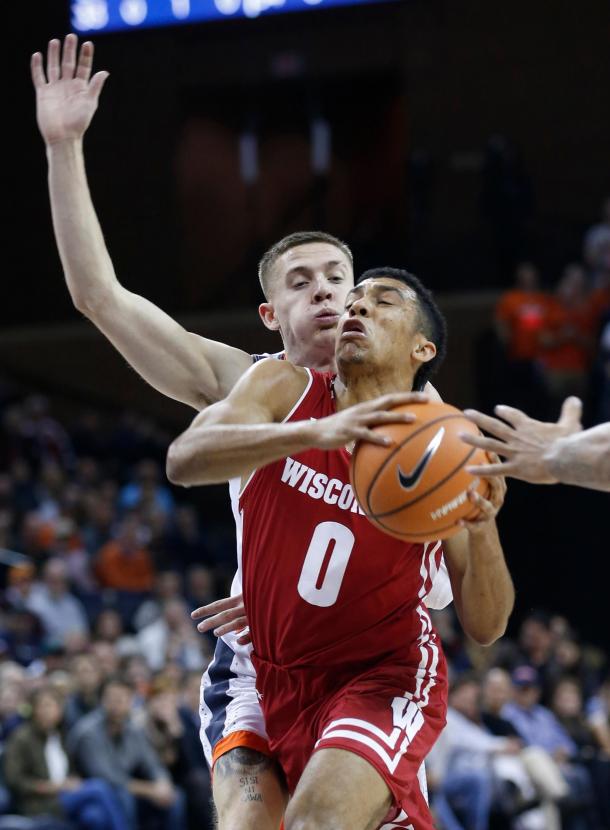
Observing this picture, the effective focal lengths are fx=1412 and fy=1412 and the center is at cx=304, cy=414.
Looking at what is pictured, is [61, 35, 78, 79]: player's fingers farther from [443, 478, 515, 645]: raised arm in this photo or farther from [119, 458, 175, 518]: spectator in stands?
[119, 458, 175, 518]: spectator in stands

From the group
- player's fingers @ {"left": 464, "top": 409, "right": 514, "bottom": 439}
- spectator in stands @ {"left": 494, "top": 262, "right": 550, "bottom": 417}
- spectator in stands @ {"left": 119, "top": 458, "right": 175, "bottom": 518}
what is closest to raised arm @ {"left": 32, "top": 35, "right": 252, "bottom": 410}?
player's fingers @ {"left": 464, "top": 409, "right": 514, "bottom": 439}

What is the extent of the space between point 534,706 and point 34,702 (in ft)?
15.0

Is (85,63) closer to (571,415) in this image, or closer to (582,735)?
(571,415)

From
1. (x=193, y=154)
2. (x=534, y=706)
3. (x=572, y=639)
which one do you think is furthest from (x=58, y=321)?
(x=534, y=706)

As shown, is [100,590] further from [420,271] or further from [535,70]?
[535,70]

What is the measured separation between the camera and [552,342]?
14.8m

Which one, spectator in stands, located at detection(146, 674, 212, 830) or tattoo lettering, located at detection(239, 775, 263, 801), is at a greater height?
tattoo lettering, located at detection(239, 775, 263, 801)

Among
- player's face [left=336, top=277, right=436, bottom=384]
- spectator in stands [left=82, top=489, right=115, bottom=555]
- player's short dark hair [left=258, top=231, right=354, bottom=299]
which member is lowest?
spectator in stands [left=82, top=489, right=115, bottom=555]

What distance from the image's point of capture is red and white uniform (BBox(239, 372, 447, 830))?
4.37m

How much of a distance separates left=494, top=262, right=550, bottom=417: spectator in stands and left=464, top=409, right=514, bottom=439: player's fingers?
10157 millimetres

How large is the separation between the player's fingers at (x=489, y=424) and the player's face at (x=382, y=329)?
0.41 metres

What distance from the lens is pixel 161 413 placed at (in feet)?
63.8

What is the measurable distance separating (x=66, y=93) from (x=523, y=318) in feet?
33.4

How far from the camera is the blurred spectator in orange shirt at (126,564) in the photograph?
13.5 meters
